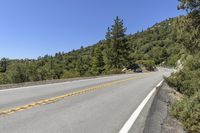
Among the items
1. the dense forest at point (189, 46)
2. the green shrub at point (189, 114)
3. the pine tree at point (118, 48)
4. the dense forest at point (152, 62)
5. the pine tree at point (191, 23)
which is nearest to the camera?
the green shrub at point (189, 114)

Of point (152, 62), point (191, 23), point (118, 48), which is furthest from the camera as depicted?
point (152, 62)

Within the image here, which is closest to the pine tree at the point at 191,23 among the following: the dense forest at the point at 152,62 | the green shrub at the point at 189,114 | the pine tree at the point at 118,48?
the dense forest at the point at 152,62

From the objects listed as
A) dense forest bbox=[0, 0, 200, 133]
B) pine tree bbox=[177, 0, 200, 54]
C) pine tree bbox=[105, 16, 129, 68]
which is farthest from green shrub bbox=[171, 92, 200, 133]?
pine tree bbox=[105, 16, 129, 68]

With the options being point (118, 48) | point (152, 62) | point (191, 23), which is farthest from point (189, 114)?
point (152, 62)

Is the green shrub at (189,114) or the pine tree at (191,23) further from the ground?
the pine tree at (191,23)

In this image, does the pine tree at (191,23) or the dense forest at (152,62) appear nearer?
the dense forest at (152,62)

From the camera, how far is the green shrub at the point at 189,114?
9.16 metres

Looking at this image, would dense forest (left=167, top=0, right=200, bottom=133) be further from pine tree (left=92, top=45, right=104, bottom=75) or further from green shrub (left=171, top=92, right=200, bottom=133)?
pine tree (left=92, top=45, right=104, bottom=75)

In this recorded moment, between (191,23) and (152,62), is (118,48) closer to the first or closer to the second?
(152,62)

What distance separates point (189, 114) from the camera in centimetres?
979

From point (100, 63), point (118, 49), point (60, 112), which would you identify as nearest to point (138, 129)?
point (60, 112)

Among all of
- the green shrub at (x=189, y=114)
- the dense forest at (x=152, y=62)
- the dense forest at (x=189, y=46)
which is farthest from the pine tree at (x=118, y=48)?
the green shrub at (x=189, y=114)

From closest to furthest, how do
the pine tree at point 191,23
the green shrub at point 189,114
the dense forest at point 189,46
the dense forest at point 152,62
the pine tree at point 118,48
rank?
1. the green shrub at point 189,114
2. the dense forest at point 152,62
3. the dense forest at point 189,46
4. the pine tree at point 191,23
5. the pine tree at point 118,48

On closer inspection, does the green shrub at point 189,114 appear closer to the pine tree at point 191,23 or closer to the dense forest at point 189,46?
the dense forest at point 189,46
